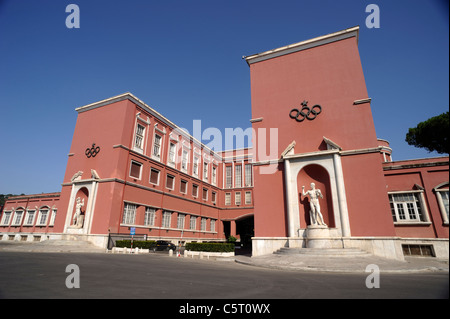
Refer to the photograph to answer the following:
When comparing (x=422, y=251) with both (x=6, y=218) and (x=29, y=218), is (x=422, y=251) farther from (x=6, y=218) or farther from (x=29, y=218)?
(x=6, y=218)

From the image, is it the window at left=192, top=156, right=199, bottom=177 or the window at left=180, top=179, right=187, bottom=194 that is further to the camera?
the window at left=192, top=156, right=199, bottom=177

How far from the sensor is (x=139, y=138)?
90.9ft

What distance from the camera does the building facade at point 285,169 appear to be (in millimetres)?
14805

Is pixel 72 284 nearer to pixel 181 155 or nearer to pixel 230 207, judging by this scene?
pixel 181 155

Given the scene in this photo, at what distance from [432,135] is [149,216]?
2784cm

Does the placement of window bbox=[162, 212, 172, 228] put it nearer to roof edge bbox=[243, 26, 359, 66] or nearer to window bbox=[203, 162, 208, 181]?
window bbox=[203, 162, 208, 181]

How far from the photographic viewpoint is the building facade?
48.6 feet

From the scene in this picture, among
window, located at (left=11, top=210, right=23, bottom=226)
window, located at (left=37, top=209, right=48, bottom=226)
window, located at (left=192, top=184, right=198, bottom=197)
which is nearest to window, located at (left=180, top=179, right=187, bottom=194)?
window, located at (left=192, top=184, right=198, bottom=197)

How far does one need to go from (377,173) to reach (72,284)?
16036 millimetres

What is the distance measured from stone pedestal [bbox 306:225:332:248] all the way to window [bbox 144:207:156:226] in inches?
716

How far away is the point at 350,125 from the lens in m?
16.7

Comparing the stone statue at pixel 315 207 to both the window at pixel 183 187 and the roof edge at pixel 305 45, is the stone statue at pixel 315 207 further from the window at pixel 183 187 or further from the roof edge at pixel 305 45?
the window at pixel 183 187

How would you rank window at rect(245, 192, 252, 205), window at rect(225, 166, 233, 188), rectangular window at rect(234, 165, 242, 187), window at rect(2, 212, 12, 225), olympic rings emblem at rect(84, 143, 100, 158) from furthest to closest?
window at rect(225, 166, 233, 188) → rectangular window at rect(234, 165, 242, 187) → window at rect(245, 192, 252, 205) → window at rect(2, 212, 12, 225) → olympic rings emblem at rect(84, 143, 100, 158)
